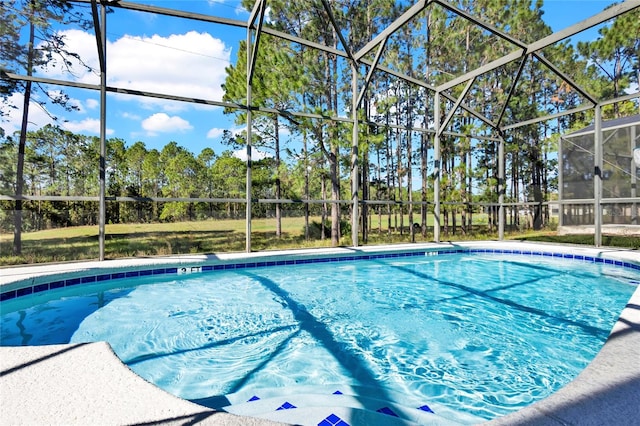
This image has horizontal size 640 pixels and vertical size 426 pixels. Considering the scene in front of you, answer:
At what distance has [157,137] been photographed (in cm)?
1150

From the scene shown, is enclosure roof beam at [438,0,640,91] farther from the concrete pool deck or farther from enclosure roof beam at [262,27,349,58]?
the concrete pool deck

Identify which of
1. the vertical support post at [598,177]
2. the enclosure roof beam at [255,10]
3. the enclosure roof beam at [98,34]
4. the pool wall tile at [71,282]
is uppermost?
the enclosure roof beam at [255,10]

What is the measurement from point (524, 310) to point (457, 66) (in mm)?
10471

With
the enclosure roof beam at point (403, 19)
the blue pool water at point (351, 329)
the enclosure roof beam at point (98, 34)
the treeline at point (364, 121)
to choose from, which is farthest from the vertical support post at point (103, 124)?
the enclosure roof beam at point (403, 19)

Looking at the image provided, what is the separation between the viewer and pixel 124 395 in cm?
135

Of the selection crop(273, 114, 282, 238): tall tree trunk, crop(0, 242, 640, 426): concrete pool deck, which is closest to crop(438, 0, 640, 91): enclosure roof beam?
crop(0, 242, 640, 426): concrete pool deck

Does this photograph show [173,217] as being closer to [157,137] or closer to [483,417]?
[157,137]

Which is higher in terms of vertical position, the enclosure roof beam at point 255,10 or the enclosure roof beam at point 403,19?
the enclosure roof beam at point 255,10

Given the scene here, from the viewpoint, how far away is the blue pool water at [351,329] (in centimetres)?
218

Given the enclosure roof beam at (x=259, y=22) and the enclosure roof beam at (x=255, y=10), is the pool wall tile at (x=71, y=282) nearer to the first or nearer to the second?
the enclosure roof beam at (x=259, y=22)

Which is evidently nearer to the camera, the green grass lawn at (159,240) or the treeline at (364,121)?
the green grass lawn at (159,240)

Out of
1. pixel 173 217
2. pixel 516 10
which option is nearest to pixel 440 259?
pixel 173 217

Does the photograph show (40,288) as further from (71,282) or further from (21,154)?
(21,154)

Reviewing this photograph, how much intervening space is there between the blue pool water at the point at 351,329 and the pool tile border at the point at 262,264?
107mm
